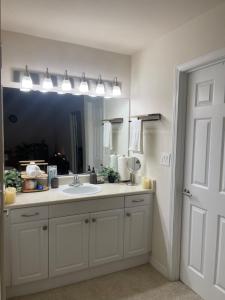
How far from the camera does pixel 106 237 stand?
2459 mm

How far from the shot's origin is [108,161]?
3111 millimetres

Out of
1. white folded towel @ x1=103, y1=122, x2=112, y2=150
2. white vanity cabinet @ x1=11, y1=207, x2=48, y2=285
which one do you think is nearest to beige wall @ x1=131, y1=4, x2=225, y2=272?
white folded towel @ x1=103, y1=122, x2=112, y2=150

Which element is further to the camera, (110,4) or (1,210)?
(110,4)

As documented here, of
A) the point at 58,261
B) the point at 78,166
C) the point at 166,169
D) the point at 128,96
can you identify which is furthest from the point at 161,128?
the point at 58,261

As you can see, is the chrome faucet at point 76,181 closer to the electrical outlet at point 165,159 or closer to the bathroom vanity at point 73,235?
the bathroom vanity at point 73,235

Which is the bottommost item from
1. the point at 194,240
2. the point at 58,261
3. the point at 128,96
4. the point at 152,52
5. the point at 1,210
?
the point at 58,261

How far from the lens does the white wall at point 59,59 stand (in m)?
2.40

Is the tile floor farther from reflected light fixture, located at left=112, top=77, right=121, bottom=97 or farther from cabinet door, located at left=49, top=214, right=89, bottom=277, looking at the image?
reflected light fixture, located at left=112, top=77, right=121, bottom=97

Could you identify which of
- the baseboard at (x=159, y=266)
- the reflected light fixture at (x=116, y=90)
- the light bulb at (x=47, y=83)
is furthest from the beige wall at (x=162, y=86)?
the light bulb at (x=47, y=83)

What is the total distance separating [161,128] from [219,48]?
0.92 metres

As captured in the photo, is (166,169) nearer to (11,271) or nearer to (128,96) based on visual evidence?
(128,96)

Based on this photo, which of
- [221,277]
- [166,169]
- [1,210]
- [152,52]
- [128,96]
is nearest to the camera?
[1,210]

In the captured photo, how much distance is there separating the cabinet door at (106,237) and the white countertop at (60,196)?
0.19 m

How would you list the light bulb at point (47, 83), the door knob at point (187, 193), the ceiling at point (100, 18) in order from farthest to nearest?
the light bulb at point (47, 83) → the door knob at point (187, 193) → the ceiling at point (100, 18)
